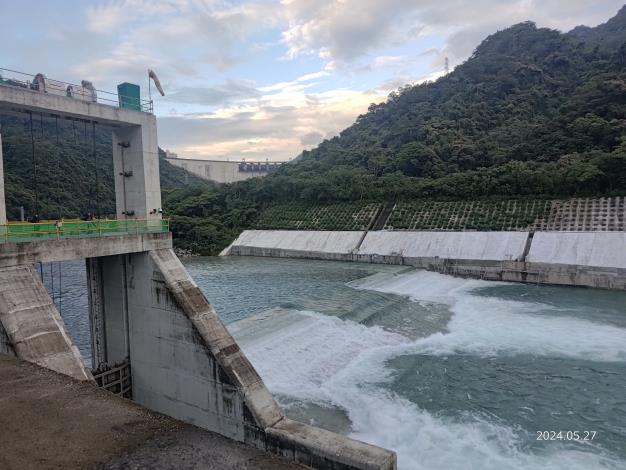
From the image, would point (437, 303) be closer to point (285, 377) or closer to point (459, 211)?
point (285, 377)

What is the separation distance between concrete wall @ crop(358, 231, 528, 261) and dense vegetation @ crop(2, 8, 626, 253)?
10.3 ft

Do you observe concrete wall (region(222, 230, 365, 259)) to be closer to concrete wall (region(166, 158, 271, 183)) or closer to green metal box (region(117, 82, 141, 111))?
green metal box (region(117, 82, 141, 111))

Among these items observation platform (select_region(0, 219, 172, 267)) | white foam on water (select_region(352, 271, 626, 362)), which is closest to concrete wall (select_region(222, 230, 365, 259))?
white foam on water (select_region(352, 271, 626, 362))

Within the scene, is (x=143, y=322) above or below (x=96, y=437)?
above

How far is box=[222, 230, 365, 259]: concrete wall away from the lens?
34594 millimetres

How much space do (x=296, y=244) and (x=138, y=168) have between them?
2633 centimetres

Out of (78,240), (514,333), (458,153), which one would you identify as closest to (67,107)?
(78,240)

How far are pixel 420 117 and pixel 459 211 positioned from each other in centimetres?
3273

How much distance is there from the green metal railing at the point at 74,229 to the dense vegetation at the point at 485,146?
1106 inches

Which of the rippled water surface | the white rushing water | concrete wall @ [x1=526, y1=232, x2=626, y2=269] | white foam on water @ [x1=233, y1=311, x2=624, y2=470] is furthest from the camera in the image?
concrete wall @ [x1=526, y1=232, x2=626, y2=269]

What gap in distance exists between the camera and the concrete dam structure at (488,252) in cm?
2389

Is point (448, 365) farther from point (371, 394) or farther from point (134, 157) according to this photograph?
point (134, 157)

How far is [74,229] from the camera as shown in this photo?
8.94m

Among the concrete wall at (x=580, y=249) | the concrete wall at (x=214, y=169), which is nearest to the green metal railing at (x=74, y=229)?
the concrete wall at (x=580, y=249)
